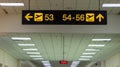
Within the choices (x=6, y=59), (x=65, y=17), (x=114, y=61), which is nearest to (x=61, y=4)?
(x=65, y=17)

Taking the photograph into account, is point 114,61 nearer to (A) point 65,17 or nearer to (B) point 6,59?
(B) point 6,59

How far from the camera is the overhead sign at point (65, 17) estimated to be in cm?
764

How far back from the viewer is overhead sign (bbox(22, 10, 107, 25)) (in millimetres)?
7645

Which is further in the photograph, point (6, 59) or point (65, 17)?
point (6, 59)

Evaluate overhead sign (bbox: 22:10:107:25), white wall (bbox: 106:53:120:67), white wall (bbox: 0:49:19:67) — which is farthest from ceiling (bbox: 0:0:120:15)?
white wall (bbox: 106:53:120:67)

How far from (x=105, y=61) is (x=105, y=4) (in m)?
16.9

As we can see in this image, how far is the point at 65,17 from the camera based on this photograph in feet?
25.3

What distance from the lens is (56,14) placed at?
7.76 metres

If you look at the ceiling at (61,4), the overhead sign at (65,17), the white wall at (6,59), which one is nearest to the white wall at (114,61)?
the white wall at (6,59)

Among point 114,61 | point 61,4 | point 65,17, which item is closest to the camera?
point 65,17

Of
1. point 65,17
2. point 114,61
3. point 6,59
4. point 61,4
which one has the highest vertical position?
point 61,4

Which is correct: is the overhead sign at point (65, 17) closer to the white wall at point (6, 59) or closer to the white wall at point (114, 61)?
the white wall at point (6, 59)

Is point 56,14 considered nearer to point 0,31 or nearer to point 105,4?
point 105,4

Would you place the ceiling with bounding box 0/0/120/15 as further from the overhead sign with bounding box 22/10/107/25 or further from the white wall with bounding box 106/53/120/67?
the white wall with bounding box 106/53/120/67
